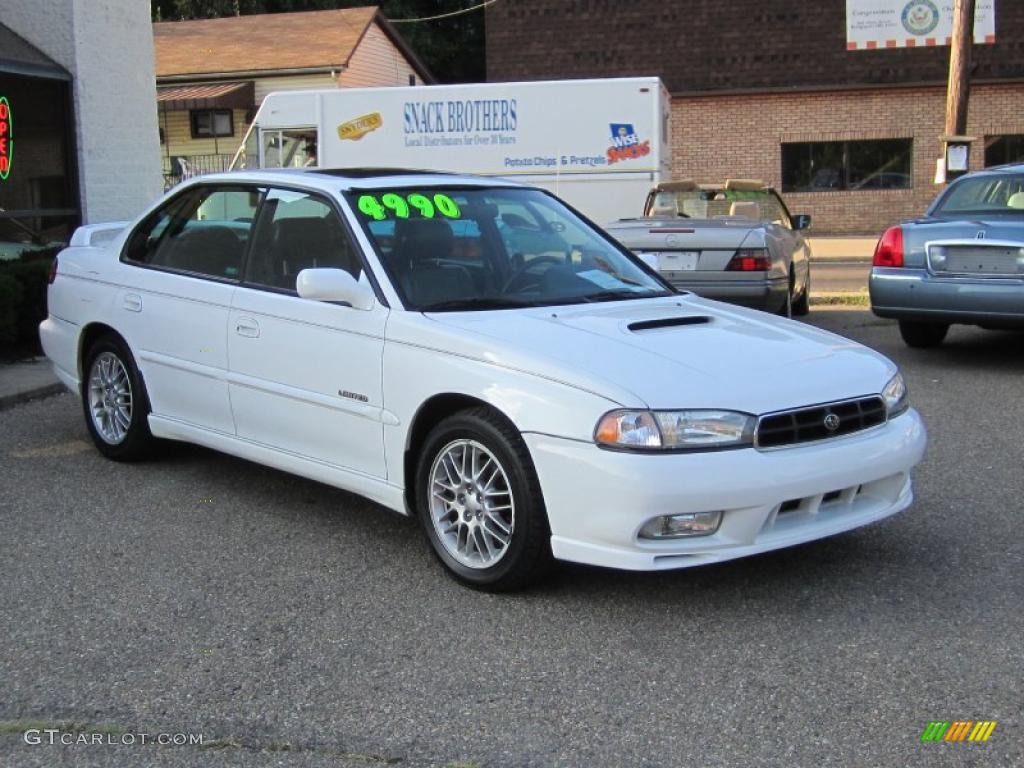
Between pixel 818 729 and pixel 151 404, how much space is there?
13.0ft

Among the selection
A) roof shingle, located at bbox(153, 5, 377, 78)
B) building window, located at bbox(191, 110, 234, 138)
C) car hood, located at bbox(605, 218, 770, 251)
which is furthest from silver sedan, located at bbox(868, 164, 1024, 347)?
building window, located at bbox(191, 110, 234, 138)

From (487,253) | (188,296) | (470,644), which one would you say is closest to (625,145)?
(188,296)

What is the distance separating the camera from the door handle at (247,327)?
17.5 ft

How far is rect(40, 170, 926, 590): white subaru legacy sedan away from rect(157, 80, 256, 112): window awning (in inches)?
864

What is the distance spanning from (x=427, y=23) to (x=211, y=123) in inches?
644

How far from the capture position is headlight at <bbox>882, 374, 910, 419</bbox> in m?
4.56

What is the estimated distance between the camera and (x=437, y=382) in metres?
4.50

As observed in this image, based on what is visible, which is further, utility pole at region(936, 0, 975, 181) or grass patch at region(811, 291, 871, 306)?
utility pole at region(936, 0, 975, 181)

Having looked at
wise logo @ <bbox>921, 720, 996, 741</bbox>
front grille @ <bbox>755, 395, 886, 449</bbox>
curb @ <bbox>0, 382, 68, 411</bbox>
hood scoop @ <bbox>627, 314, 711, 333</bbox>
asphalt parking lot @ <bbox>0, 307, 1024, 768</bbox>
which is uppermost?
hood scoop @ <bbox>627, 314, 711, 333</bbox>

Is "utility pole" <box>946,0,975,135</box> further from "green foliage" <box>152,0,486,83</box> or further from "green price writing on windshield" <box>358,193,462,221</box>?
"green foliage" <box>152,0,486,83</box>

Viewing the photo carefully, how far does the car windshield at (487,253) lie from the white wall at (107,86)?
8.52m

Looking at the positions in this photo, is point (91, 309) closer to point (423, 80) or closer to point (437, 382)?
point (437, 382)

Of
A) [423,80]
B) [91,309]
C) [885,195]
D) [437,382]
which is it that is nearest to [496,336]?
[437,382]

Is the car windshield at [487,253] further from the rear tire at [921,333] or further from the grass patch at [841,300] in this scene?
the grass patch at [841,300]
